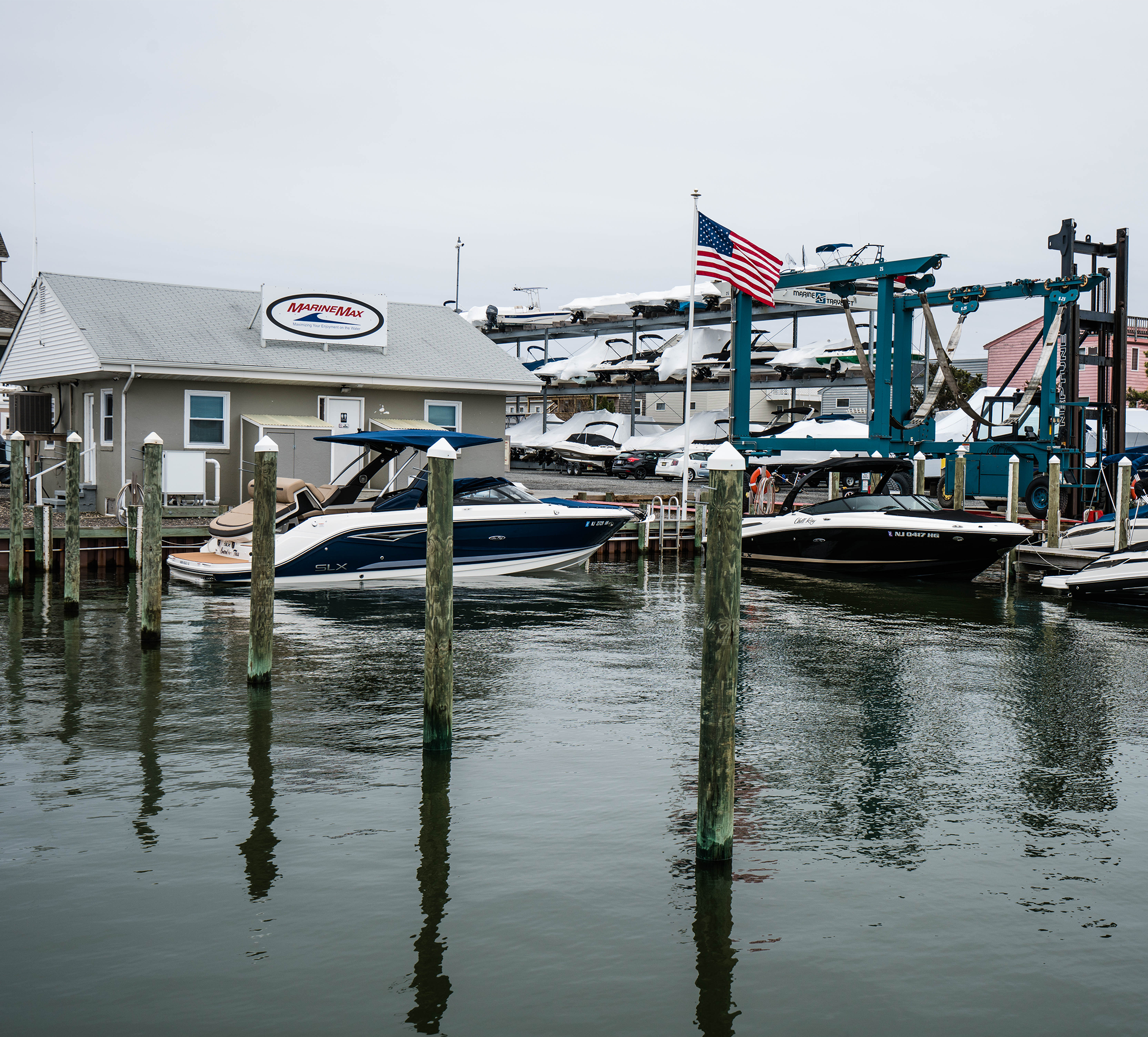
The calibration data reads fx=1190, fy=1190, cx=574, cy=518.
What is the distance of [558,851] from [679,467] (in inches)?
1324

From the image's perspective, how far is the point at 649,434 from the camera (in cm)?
4562

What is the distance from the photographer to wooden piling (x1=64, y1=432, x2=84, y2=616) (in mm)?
15078

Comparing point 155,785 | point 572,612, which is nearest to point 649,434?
point 572,612

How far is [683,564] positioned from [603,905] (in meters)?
17.5

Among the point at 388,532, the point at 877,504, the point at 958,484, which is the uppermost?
the point at 958,484

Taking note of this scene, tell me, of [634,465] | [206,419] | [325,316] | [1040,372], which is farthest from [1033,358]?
[206,419]

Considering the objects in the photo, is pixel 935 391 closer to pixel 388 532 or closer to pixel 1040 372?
pixel 1040 372

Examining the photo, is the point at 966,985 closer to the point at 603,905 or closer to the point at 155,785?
the point at 603,905

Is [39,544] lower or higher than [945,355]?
lower

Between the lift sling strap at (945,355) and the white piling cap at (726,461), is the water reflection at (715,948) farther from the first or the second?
the lift sling strap at (945,355)

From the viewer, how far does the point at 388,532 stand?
17578 millimetres

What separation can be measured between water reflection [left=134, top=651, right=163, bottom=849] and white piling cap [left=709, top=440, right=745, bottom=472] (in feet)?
12.5

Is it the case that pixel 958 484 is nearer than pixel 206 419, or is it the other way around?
pixel 206 419

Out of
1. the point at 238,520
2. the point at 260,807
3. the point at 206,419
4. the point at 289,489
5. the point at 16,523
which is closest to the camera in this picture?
the point at 260,807
